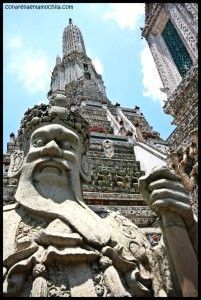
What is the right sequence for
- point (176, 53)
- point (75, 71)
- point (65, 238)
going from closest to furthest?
point (65, 238) < point (176, 53) < point (75, 71)

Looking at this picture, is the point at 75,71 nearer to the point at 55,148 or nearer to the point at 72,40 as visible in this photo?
the point at 72,40

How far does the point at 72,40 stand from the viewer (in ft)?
111

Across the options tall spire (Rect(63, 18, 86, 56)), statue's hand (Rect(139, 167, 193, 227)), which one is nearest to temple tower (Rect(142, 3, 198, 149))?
statue's hand (Rect(139, 167, 193, 227))

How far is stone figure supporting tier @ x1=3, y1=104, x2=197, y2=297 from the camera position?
1.86 meters

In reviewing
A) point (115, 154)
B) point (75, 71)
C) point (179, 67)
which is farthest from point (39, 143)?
point (75, 71)

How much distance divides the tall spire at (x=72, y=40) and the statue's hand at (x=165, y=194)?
3149cm

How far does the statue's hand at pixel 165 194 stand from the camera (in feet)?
6.44

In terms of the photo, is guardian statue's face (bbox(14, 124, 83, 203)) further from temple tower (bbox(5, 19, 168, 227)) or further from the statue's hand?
the statue's hand

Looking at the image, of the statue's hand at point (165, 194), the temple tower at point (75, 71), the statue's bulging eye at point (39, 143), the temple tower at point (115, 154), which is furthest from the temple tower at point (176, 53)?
the temple tower at point (75, 71)

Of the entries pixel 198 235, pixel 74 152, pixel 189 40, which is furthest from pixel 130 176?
pixel 198 235

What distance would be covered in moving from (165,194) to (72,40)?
33.4 metres

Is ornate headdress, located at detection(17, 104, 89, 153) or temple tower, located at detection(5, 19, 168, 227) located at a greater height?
temple tower, located at detection(5, 19, 168, 227)

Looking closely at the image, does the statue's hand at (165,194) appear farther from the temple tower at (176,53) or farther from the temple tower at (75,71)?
the temple tower at (75,71)

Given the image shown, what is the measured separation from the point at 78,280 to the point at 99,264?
0.52ft
